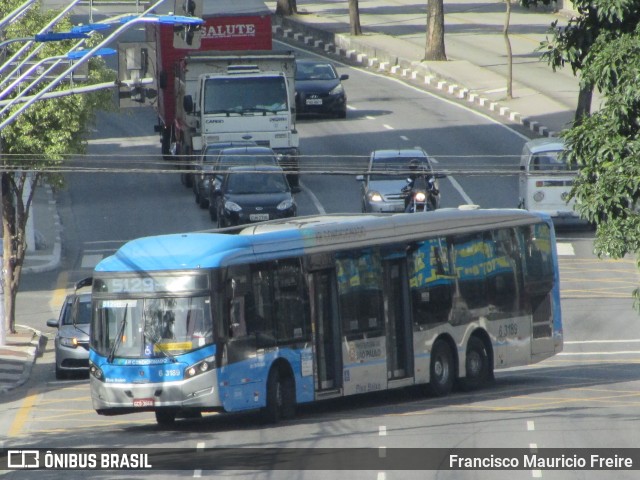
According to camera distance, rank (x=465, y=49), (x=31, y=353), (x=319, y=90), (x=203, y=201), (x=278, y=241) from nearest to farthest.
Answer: (x=278, y=241), (x=31, y=353), (x=203, y=201), (x=319, y=90), (x=465, y=49)

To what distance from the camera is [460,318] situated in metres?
23.2

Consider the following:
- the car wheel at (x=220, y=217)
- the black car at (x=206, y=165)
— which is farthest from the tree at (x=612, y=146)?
the black car at (x=206, y=165)

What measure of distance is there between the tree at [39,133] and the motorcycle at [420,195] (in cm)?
878

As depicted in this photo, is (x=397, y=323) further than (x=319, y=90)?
No

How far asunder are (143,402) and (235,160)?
18313mm

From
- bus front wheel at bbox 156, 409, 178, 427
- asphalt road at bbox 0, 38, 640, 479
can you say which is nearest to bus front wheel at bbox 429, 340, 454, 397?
asphalt road at bbox 0, 38, 640, 479

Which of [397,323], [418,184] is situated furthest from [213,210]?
[397,323]

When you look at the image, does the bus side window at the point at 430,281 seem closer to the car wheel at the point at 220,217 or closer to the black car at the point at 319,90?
the car wheel at the point at 220,217

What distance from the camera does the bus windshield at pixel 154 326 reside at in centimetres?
1889

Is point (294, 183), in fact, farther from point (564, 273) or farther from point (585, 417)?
point (585, 417)

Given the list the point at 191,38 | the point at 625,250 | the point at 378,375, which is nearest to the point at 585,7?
the point at 625,250

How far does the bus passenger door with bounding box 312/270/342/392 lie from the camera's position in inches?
814

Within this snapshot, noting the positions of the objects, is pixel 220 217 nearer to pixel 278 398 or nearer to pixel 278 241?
pixel 278 241

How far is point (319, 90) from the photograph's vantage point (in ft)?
162
